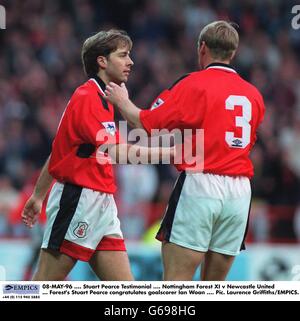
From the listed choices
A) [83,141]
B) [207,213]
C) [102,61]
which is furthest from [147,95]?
[207,213]

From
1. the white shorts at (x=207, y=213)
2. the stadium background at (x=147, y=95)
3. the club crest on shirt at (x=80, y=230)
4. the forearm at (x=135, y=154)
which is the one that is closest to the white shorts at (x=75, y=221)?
the club crest on shirt at (x=80, y=230)

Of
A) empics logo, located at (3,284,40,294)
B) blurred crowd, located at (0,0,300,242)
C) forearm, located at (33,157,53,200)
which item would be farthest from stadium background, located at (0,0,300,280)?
forearm, located at (33,157,53,200)

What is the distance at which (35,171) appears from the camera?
1072cm

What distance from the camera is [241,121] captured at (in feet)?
17.7

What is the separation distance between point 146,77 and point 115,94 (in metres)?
6.72

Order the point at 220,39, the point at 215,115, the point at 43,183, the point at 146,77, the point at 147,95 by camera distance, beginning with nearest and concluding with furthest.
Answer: the point at 215,115 < the point at 220,39 < the point at 43,183 < the point at 147,95 < the point at 146,77

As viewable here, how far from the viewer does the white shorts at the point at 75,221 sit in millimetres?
5488

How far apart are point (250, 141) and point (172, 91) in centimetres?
54

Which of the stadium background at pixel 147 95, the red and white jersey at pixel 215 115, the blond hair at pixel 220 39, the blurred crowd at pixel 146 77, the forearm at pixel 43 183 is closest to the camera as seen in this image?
the red and white jersey at pixel 215 115

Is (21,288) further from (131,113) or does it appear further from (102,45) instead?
(102,45)

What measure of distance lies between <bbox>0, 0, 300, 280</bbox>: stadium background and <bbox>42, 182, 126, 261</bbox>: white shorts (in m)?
3.39

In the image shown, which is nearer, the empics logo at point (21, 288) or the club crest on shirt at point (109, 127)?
the club crest on shirt at point (109, 127)

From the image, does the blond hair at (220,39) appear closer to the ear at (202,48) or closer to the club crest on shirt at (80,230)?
the ear at (202,48)

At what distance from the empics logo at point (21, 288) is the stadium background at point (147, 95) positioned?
3.17 meters
